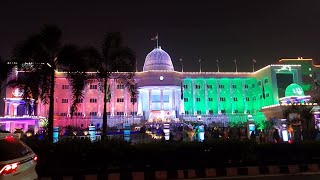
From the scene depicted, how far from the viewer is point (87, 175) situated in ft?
43.9

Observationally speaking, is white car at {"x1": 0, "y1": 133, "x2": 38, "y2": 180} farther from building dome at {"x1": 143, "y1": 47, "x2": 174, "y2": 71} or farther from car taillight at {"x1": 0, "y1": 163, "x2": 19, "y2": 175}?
building dome at {"x1": 143, "y1": 47, "x2": 174, "y2": 71}

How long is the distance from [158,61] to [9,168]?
76.0m

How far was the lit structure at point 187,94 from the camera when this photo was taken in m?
75.7

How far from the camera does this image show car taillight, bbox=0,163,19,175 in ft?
19.9

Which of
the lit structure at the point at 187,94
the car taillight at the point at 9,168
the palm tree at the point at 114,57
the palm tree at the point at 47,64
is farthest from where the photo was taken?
the lit structure at the point at 187,94

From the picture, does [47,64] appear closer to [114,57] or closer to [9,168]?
[114,57]

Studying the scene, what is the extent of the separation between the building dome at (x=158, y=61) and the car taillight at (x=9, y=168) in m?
74.6

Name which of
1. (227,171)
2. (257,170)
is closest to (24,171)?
(227,171)

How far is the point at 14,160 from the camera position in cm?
639

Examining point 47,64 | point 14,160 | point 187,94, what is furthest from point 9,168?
point 187,94

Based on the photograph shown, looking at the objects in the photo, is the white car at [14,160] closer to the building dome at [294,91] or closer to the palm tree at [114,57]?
the palm tree at [114,57]

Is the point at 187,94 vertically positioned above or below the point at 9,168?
above

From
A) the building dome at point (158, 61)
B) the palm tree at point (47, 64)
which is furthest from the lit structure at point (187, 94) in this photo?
the palm tree at point (47, 64)

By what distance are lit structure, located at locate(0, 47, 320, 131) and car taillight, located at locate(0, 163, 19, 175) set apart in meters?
64.3
